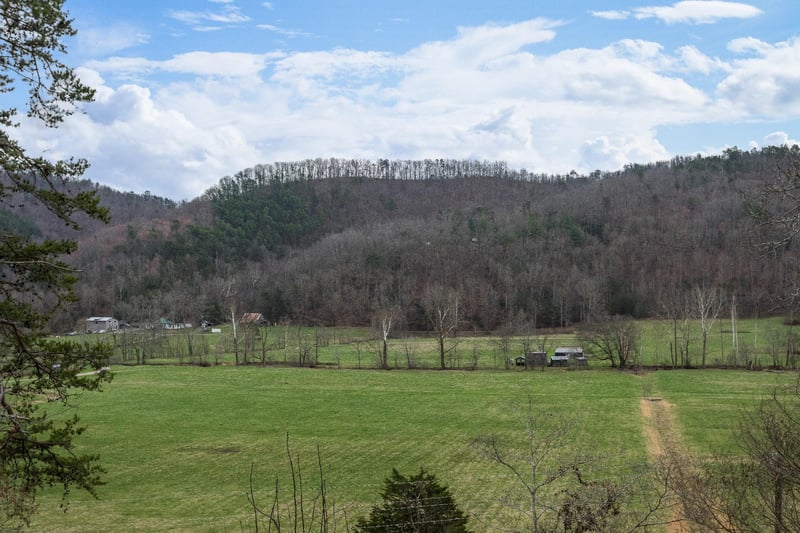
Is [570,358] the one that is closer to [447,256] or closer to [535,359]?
[535,359]


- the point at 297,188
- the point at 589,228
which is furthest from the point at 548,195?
the point at 297,188

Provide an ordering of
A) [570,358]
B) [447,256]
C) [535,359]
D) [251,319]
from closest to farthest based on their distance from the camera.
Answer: [535,359] → [570,358] → [251,319] → [447,256]

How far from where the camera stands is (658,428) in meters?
32.2

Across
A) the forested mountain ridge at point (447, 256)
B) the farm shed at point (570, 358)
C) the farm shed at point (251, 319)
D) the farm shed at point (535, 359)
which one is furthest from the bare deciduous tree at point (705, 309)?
the farm shed at point (251, 319)

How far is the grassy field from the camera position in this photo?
71.3 feet

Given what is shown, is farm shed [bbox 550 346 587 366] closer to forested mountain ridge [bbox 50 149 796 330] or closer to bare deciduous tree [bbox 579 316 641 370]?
bare deciduous tree [bbox 579 316 641 370]

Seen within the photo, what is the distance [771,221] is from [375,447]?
2399 centimetres

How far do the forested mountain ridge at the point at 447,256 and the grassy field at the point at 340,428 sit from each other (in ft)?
102

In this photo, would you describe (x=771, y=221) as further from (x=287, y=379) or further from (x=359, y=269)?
(x=359, y=269)

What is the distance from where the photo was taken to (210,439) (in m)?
31.9

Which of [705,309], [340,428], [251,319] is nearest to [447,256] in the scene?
[251,319]

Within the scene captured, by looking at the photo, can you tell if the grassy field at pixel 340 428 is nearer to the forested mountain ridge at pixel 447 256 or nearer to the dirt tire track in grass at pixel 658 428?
the dirt tire track in grass at pixel 658 428

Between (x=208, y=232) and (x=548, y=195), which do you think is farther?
(x=548, y=195)

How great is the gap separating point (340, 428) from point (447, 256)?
81186 mm
